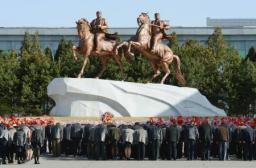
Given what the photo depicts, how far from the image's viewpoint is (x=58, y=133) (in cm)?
2338

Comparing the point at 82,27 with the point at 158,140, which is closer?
the point at 158,140

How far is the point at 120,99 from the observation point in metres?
30.7

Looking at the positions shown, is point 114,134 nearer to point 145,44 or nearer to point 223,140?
point 223,140

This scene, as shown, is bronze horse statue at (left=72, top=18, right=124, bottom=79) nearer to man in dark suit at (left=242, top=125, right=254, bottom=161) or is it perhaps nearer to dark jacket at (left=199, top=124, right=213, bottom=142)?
dark jacket at (left=199, top=124, right=213, bottom=142)

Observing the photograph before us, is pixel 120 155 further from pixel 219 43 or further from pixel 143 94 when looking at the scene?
pixel 219 43

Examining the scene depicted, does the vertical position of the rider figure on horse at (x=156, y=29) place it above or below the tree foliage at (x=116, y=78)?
above

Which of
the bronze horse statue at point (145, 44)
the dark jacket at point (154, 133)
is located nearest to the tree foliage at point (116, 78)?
the bronze horse statue at point (145, 44)

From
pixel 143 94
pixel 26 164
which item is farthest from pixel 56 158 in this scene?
pixel 143 94

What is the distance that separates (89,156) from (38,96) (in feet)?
82.8

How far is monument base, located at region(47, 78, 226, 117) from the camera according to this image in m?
30.3

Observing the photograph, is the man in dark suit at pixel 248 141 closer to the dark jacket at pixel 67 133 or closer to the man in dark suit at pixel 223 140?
the man in dark suit at pixel 223 140

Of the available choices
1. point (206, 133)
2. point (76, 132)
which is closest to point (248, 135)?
point (206, 133)

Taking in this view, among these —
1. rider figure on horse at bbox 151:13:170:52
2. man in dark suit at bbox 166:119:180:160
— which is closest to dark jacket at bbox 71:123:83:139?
man in dark suit at bbox 166:119:180:160

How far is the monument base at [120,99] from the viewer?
30.3 m
